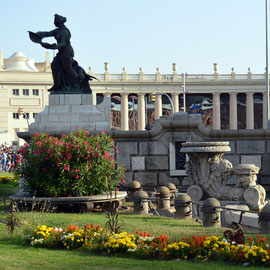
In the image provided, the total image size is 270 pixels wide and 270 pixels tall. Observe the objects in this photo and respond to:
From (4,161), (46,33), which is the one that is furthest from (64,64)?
(4,161)

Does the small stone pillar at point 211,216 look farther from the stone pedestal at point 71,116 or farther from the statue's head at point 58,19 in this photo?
the statue's head at point 58,19

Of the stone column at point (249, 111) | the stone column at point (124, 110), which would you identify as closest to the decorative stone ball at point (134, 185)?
the stone column at point (124, 110)

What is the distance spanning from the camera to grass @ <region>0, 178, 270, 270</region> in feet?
27.8

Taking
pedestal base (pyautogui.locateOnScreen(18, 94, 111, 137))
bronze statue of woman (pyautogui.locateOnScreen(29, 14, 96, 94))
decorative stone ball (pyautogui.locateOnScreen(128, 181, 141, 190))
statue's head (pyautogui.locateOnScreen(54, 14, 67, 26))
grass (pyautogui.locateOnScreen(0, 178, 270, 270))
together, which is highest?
statue's head (pyautogui.locateOnScreen(54, 14, 67, 26))

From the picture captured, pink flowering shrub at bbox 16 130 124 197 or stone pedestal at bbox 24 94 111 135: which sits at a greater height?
stone pedestal at bbox 24 94 111 135

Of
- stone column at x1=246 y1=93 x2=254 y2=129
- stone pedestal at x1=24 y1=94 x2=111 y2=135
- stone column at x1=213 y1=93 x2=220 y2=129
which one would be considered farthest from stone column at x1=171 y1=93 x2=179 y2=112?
stone pedestal at x1=24 y1=94 x2=111 y2=135

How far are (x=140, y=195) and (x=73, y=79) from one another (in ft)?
21.6

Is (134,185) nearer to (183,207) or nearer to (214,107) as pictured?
(183,207)

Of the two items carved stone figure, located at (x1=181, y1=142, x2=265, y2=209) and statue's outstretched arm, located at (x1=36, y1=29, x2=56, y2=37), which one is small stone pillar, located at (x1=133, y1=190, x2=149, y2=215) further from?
statue's outstretched arm, located at (x1=36, y1=29, x2=56, y2=37)

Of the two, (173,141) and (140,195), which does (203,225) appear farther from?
(173,141)

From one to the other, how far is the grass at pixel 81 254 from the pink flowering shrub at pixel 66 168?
182cm

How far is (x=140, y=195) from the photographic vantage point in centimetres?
1434

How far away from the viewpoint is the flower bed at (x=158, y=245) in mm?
8758

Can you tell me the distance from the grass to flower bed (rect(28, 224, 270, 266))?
0.17 metres
